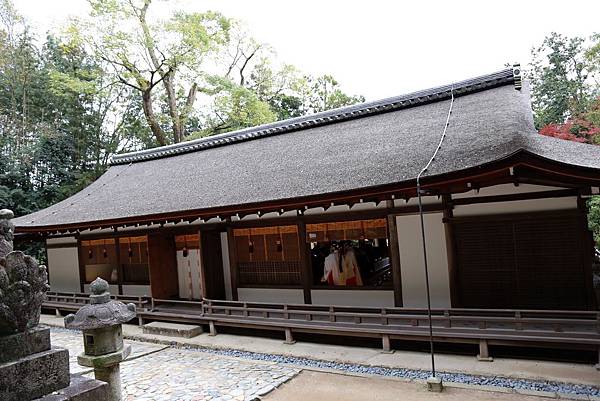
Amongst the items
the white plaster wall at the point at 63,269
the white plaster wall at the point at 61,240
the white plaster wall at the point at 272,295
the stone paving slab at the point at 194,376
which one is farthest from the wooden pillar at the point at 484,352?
the white plaster wall at the point at 61,240

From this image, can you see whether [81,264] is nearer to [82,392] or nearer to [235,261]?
[235,261]

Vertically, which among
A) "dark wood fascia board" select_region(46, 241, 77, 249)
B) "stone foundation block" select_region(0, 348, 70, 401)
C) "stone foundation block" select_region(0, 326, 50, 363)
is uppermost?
"dark wood fascia board" select_region(46, 241, 77, 249)

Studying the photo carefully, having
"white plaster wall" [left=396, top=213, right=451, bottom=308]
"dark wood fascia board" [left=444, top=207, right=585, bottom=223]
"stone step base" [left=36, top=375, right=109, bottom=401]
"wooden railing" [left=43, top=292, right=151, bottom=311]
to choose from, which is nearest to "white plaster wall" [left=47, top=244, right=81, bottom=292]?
"wooden railing" [left=43, top=292, right=151, bottom=311]

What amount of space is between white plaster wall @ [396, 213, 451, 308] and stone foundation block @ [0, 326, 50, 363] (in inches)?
240

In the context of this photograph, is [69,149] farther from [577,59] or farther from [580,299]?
[577,59]

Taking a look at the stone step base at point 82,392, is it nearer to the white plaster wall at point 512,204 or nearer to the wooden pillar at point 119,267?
the white plaster wall at point 512,204

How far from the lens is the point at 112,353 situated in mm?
4855

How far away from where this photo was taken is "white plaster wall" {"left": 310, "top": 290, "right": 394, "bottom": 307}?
26.0ft

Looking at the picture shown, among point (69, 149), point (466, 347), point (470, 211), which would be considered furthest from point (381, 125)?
point (69, 149)

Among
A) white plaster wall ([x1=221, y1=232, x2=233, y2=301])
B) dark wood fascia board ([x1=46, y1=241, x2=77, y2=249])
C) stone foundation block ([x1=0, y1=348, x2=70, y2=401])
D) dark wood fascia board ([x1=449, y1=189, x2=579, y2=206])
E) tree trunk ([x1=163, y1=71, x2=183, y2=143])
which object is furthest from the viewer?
tree trunk ([x1=163, y1=71, x2=183, y2=143])

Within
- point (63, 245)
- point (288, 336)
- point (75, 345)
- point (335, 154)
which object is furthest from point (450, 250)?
point (63, 245)

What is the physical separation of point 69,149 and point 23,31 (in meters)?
6.66

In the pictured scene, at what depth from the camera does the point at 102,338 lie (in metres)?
4.82

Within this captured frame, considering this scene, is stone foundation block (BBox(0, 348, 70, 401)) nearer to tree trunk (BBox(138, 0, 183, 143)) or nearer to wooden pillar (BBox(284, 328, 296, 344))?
wooden pillar (BBox(284, 328, 296, 344))
